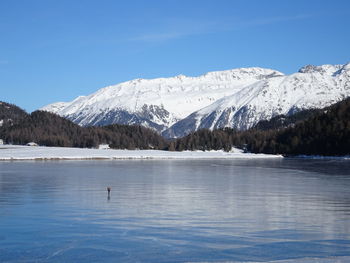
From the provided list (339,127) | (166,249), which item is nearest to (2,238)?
(166,249)

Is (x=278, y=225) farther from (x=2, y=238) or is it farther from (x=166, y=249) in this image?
(x=2, y=238)

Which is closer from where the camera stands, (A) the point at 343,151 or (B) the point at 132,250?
(B) the point at 132,250

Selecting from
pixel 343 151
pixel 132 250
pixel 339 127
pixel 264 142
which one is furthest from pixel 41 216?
pixel 264 142

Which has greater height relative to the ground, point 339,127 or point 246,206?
point 339,127

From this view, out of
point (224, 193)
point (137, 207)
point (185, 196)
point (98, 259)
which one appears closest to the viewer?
point (98, 259)

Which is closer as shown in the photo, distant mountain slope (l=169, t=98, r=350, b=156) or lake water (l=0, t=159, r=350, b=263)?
lake water (l=0, t=159, r=350, b=263)

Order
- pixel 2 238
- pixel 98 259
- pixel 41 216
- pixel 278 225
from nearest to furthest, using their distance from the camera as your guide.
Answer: pixel 98 259 → pixel 2 238 → pixel 278 225 → pixel 41 216

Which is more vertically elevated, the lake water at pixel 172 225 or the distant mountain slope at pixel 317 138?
the distant mountain slope at pixel 317 138

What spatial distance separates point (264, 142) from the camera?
7431 inches

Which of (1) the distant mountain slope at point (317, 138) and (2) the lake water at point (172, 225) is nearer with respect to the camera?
(2) the lake water at point (172, 225)

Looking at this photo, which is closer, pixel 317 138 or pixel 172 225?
pixel 172 225

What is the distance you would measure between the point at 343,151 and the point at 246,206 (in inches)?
4719

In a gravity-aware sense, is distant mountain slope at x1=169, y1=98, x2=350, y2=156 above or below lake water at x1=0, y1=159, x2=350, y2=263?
above

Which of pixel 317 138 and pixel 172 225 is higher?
pixel 317 138
